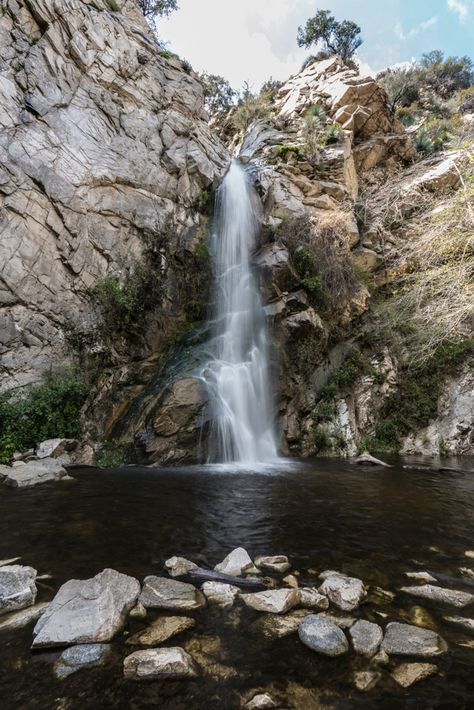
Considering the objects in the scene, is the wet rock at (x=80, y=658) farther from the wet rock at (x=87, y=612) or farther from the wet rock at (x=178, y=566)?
the wet rock at (x=178, y=566)

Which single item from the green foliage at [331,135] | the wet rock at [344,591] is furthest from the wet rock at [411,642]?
the green foliage at [331,135]

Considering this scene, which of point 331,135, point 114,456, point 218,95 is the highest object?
point 218,95

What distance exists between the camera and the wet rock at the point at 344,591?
9.78ft

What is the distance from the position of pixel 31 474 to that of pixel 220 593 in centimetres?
653

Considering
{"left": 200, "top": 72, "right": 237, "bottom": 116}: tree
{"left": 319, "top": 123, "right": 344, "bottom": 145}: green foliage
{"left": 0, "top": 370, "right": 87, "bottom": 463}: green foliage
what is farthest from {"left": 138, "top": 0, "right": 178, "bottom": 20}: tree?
{"left": 0, "top": 370, "right": 87, "bottom": 463}: green foliage

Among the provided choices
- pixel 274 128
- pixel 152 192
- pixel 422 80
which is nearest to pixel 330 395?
pixel 152 192

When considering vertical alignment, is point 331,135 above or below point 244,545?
above

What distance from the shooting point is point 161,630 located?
2.65m

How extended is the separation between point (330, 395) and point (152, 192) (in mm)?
11743

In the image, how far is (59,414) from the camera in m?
10.8

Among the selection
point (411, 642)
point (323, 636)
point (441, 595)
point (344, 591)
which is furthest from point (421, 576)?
point (323, 636)

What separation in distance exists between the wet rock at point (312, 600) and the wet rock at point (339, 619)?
0.24ft

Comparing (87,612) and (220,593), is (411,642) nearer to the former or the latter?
(220,593)

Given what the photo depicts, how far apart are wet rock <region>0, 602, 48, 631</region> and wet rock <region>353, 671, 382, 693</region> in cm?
242
